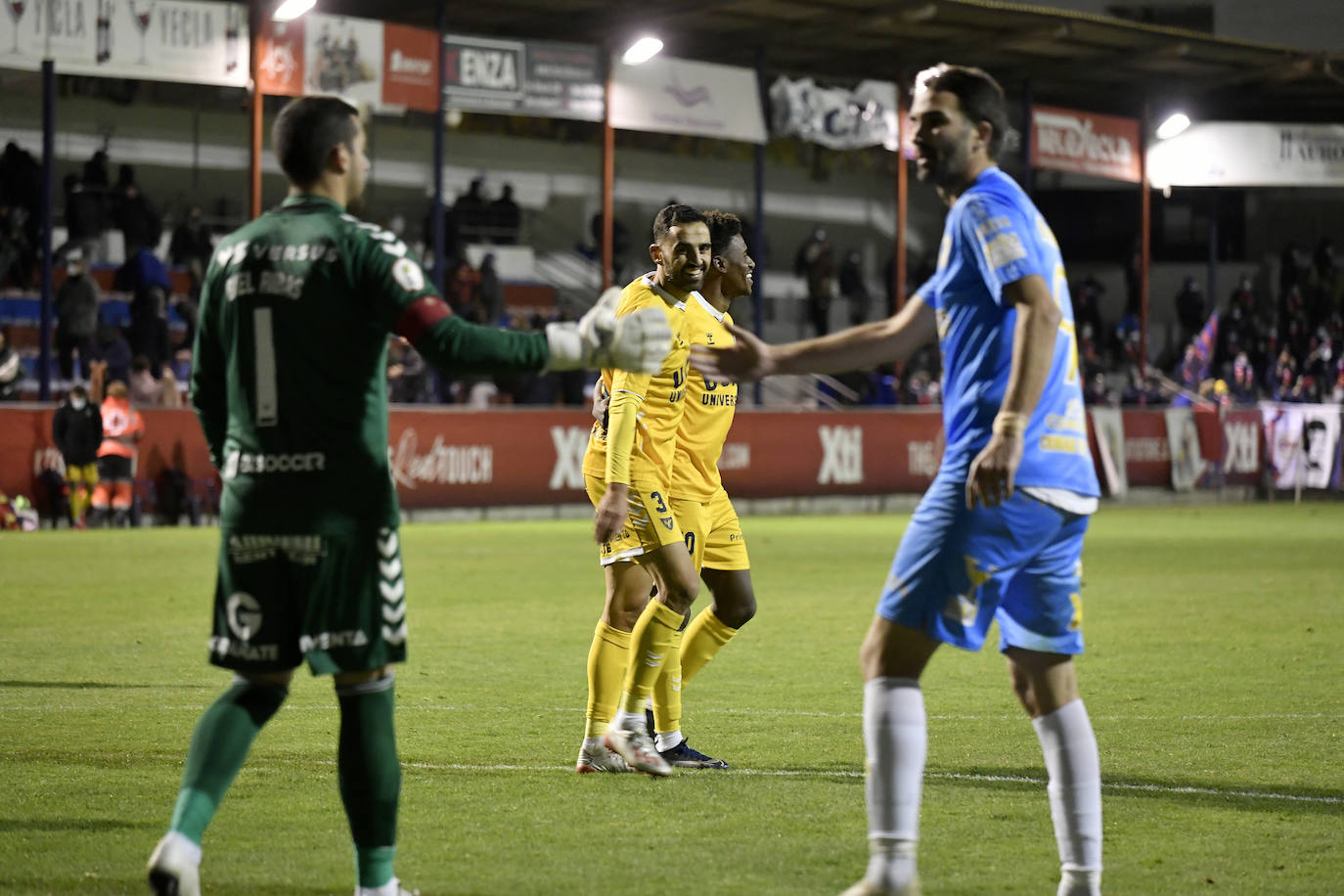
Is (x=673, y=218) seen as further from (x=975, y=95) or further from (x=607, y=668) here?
(x=975, y=95)

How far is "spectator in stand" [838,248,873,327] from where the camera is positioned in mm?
40219

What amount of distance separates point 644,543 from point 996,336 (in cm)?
279

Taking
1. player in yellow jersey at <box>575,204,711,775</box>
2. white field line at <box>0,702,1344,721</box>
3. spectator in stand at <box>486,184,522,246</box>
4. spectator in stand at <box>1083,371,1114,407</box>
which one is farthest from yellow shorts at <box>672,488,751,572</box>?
spectator in stand at <box>486,184,522,246</box>

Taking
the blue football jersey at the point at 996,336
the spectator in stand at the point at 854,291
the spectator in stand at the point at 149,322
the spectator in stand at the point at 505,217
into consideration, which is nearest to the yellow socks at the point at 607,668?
the blue football jersey at the point at 996,336

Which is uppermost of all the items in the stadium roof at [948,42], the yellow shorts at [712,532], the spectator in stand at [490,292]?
the stadium roof at [948,42]

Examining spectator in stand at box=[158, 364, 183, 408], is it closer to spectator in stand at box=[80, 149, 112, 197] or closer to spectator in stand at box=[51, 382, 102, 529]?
spectator in stand at box=[51, 382, 102, 529]

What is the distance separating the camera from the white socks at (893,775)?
15.0 feet

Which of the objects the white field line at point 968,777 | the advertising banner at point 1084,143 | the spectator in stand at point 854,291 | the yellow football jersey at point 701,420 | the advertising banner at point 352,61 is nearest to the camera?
the white field line at point 968,777

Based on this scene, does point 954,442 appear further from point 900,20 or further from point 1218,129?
point 1218,129

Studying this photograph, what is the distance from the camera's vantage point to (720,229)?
7.87m

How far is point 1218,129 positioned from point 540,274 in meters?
14.9

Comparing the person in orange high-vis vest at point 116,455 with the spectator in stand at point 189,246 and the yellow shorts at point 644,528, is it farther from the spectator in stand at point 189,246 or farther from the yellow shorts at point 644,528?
the yellow shorts at point 644,528

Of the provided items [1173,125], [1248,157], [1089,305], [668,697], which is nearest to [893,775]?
[668,697]

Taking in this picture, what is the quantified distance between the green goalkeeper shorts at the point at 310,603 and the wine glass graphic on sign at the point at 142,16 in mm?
21439
